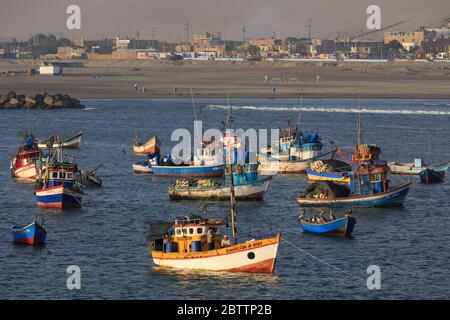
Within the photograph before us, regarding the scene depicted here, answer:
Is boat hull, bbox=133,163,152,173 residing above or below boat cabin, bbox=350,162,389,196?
below

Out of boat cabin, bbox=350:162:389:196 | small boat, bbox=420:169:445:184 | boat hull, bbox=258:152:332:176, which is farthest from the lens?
boat hull, bbox=258:152:332:176

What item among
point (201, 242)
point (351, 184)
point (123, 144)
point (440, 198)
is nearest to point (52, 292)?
point (201, 242)

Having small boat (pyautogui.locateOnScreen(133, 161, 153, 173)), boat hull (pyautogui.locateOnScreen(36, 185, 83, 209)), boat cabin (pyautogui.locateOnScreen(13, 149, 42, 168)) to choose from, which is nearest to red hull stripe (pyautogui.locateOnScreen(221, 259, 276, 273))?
boat hull (pyautogui.locateOnScreen(36, 185, 83, 209))

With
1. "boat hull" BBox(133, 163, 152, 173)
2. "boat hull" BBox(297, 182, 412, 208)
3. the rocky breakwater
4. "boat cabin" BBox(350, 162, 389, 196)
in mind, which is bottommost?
"boat hull" BBox(297, 182, 412, 208)

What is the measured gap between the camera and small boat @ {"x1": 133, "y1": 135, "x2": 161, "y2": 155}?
12812cm

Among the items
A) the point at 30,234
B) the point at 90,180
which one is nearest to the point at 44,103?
the point at 90,180

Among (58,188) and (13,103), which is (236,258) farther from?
(13,103)

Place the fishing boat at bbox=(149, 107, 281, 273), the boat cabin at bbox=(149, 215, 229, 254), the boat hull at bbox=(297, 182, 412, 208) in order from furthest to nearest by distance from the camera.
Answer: the boat hull at bbox=(297, 182, 412, 208) → the boat cabin at bbox=(149, 215, 229, 254) → the fishing boat at bbox=(149, 107, 281, 273)

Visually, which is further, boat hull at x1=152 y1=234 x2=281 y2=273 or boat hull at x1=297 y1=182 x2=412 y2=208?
boat hull at x1=297 y1=182 x2=412 y2=208

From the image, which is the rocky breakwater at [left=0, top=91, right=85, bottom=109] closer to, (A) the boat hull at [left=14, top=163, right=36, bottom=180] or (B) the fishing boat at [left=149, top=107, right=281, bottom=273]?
(A) the boat hull at [left=14, top=163, right=36, bottom=180]

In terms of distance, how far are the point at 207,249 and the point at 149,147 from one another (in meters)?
60.9

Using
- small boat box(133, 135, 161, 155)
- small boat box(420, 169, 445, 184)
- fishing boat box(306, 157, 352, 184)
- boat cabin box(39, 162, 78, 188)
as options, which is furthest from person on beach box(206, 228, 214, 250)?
small boat box(133, 135, 161, 155)

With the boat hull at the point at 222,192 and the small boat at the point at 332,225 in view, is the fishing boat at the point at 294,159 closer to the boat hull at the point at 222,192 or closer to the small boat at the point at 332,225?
the boat hull at the point at 222,192

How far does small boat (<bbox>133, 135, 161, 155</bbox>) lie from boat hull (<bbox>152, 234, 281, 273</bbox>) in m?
59.0
